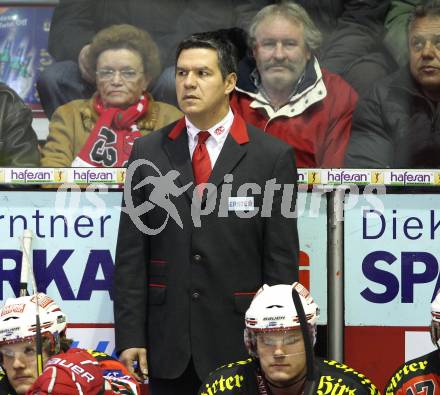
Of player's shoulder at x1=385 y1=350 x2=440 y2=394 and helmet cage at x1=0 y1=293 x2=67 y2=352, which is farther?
helmet cage at x1=0 y1=293 x2=67 y2=352

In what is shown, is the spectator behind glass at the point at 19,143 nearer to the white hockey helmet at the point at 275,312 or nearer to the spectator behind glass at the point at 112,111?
the spectator behind glass at the point at 112,111

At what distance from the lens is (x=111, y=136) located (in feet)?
21.9

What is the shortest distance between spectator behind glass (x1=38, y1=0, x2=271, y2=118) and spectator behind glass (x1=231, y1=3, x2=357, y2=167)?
15 cm

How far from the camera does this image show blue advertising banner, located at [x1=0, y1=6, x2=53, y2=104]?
21.5ft

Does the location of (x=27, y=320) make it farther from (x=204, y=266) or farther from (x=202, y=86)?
(x=202, y=86)

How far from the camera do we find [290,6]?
21.7 ft

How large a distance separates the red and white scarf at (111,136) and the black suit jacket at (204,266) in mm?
775

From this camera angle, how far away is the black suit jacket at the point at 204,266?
19.1ft

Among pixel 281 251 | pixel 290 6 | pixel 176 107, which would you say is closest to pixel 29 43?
pixel 176 107

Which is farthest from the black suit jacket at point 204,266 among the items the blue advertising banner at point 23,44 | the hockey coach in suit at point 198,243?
the blue advertising banner at point 23,44

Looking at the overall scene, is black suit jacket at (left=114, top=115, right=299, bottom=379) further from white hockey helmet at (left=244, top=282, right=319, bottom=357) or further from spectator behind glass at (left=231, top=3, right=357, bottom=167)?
spectator behind glass at (left=231, top=3, right=357, bottom=167)

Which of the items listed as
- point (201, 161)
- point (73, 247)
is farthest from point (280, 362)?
point (73, 247)

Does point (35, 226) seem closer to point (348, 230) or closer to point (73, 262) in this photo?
point (73, 262)

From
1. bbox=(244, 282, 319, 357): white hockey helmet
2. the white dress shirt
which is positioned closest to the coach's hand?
bbox=(244, 282, 319, 357): white hockey helmet
